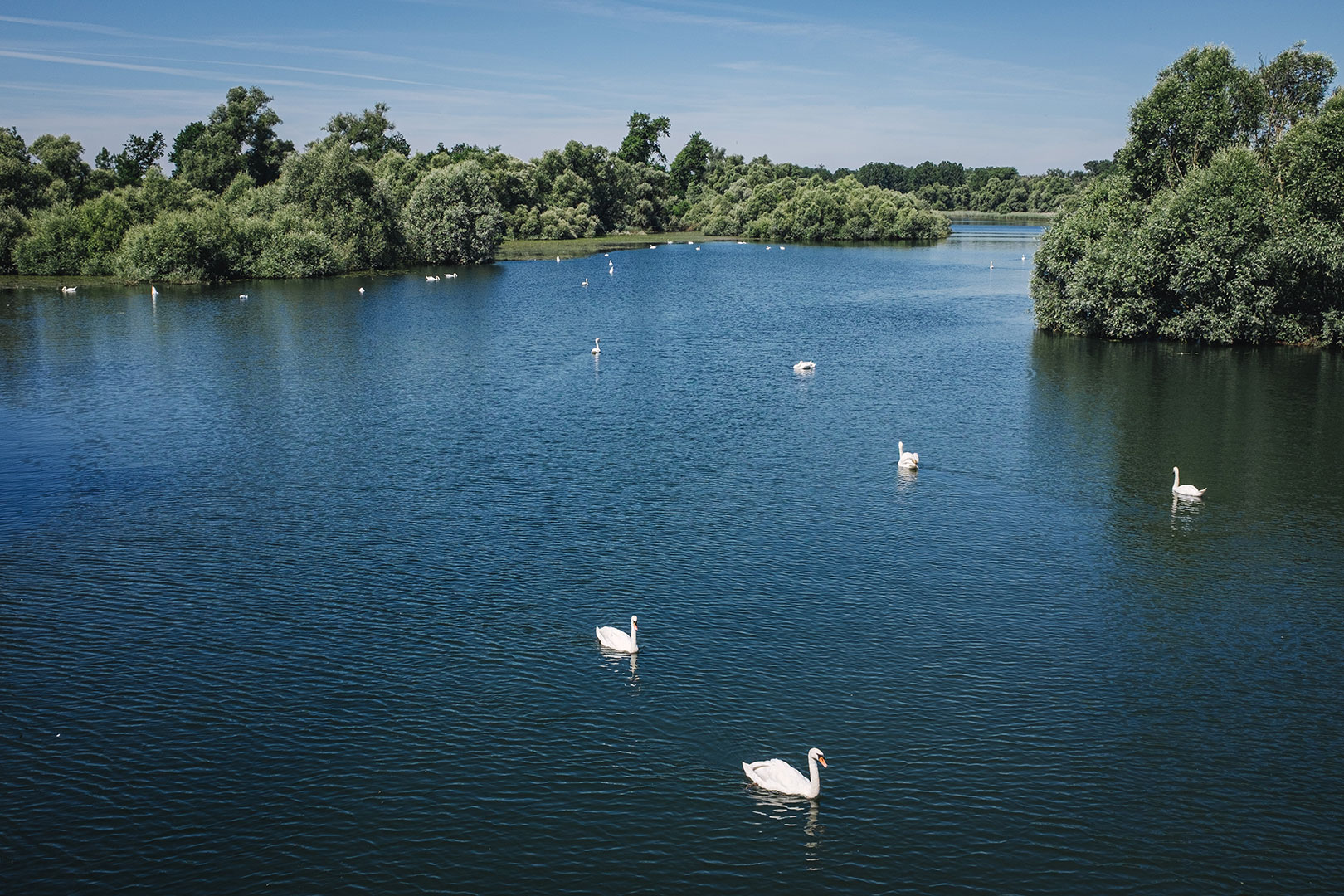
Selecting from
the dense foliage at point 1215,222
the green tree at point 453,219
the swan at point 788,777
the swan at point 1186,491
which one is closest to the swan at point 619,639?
the swan at point 788,777

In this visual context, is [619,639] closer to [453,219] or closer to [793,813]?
[793,813]

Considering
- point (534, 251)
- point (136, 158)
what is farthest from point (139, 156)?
point (534, 251)

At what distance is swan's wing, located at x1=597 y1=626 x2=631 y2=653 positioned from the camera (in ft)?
74.4

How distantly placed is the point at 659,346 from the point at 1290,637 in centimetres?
4508

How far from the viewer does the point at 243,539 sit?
30.0 metres

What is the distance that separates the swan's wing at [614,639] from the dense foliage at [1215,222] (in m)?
50.5

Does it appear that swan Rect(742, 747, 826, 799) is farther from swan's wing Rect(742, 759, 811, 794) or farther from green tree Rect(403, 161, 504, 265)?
green tree Rect(403, 161, 504, 265)

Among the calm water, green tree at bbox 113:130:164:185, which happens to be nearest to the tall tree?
green tree at bbox 113:130:164:185

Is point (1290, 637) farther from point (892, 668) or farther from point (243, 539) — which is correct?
point (243, 539)

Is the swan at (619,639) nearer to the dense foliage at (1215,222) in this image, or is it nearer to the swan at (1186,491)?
the swan at (1186,491)

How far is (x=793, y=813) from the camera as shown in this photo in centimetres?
1717

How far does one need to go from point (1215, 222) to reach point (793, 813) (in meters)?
55.2

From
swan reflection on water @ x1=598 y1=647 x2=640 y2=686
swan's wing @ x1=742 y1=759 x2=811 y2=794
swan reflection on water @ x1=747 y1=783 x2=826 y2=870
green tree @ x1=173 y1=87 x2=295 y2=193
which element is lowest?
→ swan reflection on water @ x1=747 y1=783 x2=826 y2=870

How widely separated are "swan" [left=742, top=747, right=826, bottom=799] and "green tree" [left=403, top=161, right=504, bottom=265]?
366ft
